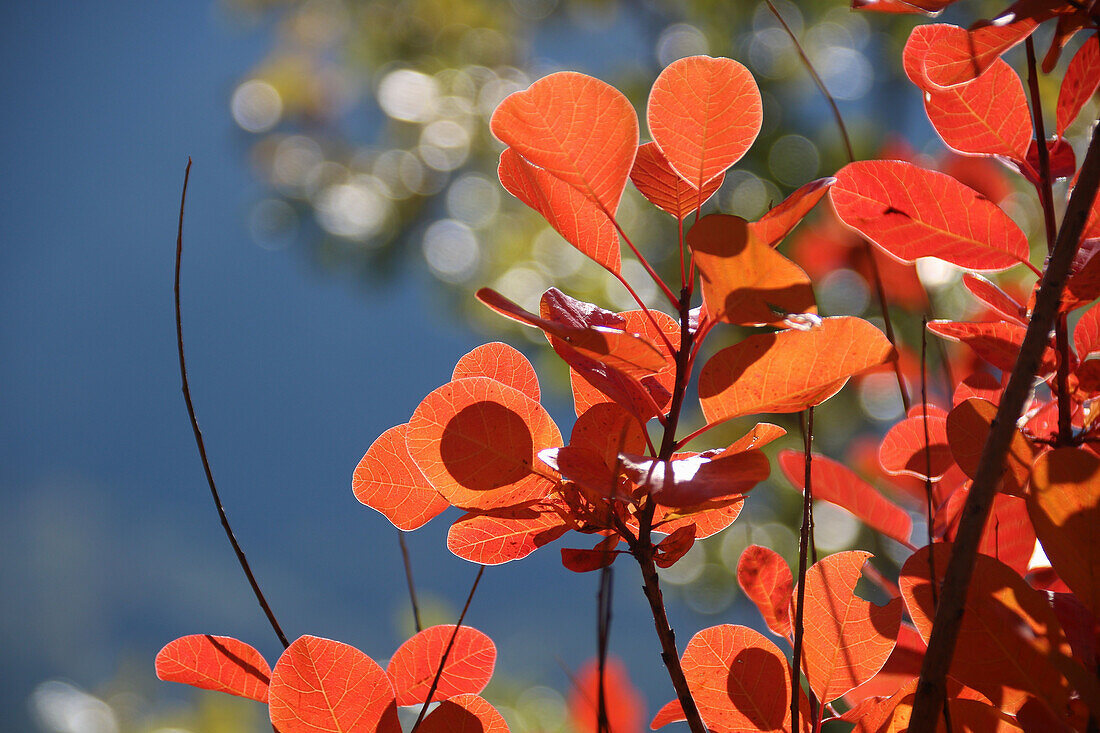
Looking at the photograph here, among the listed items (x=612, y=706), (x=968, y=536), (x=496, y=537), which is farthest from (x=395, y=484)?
(x=612, y=706)

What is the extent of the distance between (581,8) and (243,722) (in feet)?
6.84

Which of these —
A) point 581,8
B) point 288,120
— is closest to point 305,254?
point 288,120

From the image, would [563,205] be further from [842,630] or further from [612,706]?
[612,706]

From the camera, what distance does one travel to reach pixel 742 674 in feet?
0.71

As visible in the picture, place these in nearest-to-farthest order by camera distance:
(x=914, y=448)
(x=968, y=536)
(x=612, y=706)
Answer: (x=968, y=536)
(x=914, y=448)
(x=612, y=706)

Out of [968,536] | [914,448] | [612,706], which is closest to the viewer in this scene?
[968,536]

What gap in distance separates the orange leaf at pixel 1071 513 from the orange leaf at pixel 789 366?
0.16ft

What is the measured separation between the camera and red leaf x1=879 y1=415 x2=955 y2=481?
0.25 meters

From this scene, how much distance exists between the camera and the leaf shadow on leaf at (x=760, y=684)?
0.21m

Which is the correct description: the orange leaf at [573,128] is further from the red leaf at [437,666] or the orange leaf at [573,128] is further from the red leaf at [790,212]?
the red leaf at [437,666]

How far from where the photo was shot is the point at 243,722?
0.69m

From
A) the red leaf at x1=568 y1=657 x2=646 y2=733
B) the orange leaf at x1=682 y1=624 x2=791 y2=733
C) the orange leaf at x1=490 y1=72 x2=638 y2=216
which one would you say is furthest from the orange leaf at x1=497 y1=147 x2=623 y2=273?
the red leaf at x1=568 y1=657 x2=646 y2=733

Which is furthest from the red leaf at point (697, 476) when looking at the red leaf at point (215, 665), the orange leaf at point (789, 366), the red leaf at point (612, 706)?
the red leaf at point (612, 706)

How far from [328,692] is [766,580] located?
0.41 ft
